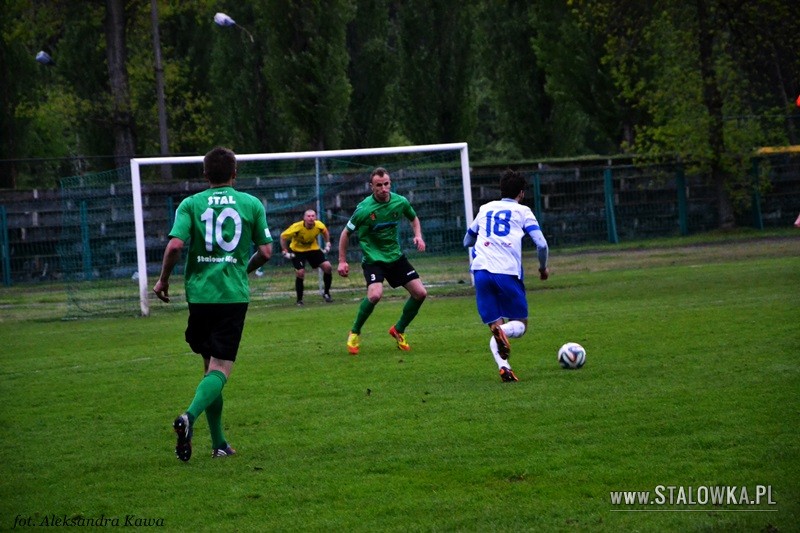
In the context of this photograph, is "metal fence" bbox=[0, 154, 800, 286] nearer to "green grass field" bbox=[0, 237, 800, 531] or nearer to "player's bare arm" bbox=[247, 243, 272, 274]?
"green grass field" bbox=[0, 237, 800, 531]

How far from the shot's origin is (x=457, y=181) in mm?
24234

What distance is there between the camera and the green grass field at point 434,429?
6.12 m

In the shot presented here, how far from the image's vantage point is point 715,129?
32.1 m

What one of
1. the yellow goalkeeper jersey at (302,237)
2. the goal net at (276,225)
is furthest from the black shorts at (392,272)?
the yellow goalkeeper jersey at (302,237)

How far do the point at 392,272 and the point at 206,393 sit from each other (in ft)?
20.2

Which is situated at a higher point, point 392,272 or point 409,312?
point 392,272

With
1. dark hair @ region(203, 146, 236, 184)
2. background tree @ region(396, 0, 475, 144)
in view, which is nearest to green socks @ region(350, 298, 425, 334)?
dark hair @ region(203, 146, 236, 184)

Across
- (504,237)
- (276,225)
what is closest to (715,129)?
(276,225)

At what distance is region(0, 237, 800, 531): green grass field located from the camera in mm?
6117

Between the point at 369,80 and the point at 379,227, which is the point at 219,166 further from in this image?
the point at 369,80

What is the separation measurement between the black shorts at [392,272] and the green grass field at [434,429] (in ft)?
2.87

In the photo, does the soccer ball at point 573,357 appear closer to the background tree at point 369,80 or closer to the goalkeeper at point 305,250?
the goalkeeper at point 305,250

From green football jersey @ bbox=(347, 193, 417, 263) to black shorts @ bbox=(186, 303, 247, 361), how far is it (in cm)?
560

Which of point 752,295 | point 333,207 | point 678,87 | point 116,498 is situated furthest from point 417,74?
point 116,498
